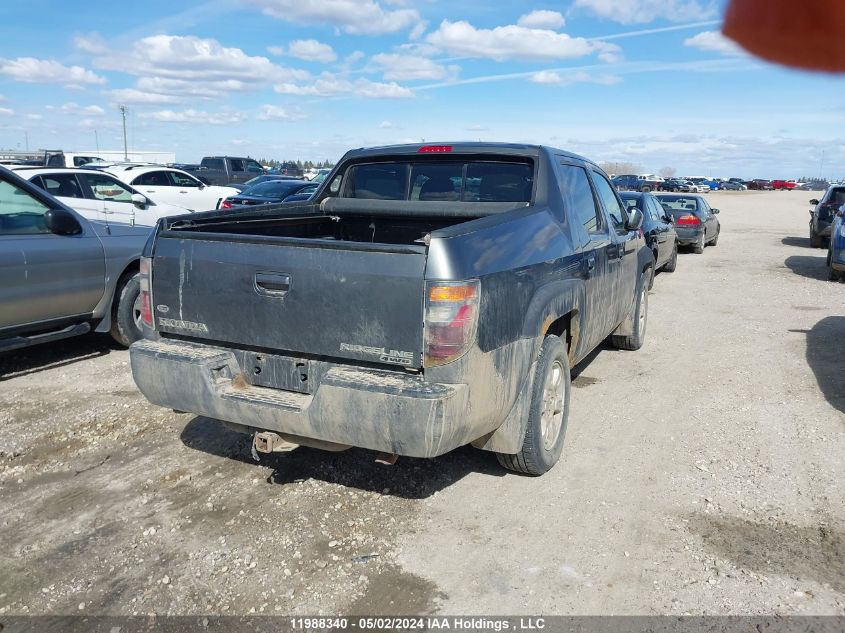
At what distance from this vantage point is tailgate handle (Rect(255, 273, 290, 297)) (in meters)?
3.46

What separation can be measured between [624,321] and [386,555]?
4247 millimetres

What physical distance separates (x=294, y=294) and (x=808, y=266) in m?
14.2

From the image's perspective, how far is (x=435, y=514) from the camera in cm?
386

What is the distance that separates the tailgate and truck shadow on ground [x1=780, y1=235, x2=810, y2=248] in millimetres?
18819

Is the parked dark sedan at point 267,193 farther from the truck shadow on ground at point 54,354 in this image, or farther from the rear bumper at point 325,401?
the rear bumper at point 325,401

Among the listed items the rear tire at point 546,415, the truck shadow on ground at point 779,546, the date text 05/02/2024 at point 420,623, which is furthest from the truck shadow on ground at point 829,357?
the date text 05/02/2024 at point 420,623

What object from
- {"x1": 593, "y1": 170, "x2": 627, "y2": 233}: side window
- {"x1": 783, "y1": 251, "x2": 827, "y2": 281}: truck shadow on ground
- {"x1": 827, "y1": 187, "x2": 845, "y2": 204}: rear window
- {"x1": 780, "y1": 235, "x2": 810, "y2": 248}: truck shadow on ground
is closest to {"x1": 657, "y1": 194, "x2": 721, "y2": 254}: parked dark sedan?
{"x1": 783, "y1": 251, "x2": 827, "y2": 281}: truck shadow on ground

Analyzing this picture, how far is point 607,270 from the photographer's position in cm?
543

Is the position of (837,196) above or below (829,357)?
above

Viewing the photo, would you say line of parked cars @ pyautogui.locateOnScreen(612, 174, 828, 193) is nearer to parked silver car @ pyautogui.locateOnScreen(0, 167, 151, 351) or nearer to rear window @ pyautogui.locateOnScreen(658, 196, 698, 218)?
rear window @ pyautogui.locateOnScreen(658, 196, 698, 218)

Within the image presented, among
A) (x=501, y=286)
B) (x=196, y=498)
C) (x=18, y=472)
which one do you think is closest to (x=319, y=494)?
(x=196, y=498)

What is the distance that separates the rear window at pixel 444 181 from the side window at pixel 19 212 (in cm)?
290

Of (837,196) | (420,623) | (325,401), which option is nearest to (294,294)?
(325,401)

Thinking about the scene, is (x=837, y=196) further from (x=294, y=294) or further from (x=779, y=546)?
(x=294, y=294)
